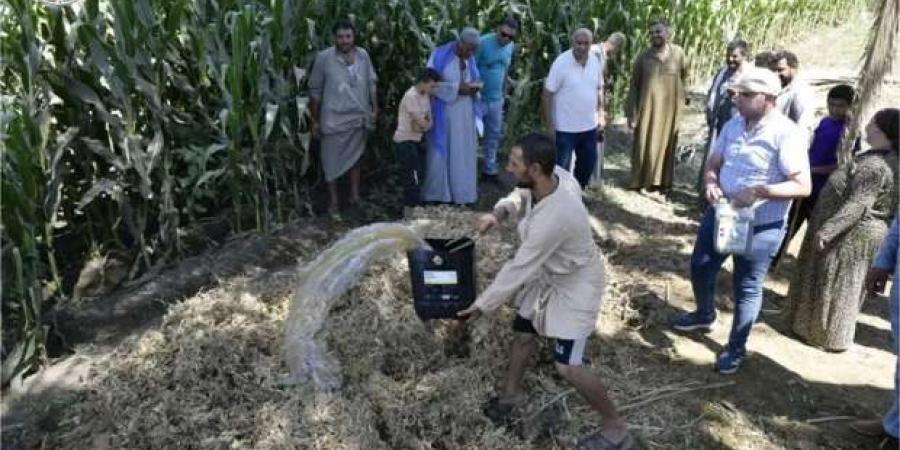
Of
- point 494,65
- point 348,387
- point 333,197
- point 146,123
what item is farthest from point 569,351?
point 494,65

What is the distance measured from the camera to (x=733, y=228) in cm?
376

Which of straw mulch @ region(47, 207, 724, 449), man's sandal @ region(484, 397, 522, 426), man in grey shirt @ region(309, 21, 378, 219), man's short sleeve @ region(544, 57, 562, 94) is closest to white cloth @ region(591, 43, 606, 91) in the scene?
man's short sleeve @ region(544, 57, 562, 94)

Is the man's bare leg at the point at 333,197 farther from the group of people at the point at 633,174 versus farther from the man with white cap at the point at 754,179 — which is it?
the man with white cap at the point at 754,179

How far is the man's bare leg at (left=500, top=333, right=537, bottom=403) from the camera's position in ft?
11.3

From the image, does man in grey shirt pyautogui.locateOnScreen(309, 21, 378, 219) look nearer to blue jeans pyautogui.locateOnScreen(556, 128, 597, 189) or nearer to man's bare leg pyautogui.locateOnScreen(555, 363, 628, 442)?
blue jeans pyautogui.locateOnScreen(556, 128, 597, 189)

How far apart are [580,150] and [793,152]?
2886mm

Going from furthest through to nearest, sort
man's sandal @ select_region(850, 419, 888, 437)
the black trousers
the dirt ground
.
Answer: the black trousers
man's sandal @ select_region(850, 419, 888, 437)
the dirt ground

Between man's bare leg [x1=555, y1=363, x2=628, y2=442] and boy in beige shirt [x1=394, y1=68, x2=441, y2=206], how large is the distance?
3.04 m

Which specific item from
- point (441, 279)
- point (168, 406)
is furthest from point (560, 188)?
point (168, 406)

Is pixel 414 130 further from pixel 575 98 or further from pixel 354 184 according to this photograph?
pixel 575 98

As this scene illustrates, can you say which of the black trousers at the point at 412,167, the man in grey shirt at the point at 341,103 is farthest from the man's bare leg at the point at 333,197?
the black trousers at the point at 412,167

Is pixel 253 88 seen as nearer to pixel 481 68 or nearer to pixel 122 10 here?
pixel 122 10

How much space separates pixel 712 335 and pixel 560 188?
87.2 inches

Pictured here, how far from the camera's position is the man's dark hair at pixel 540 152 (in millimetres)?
2963
